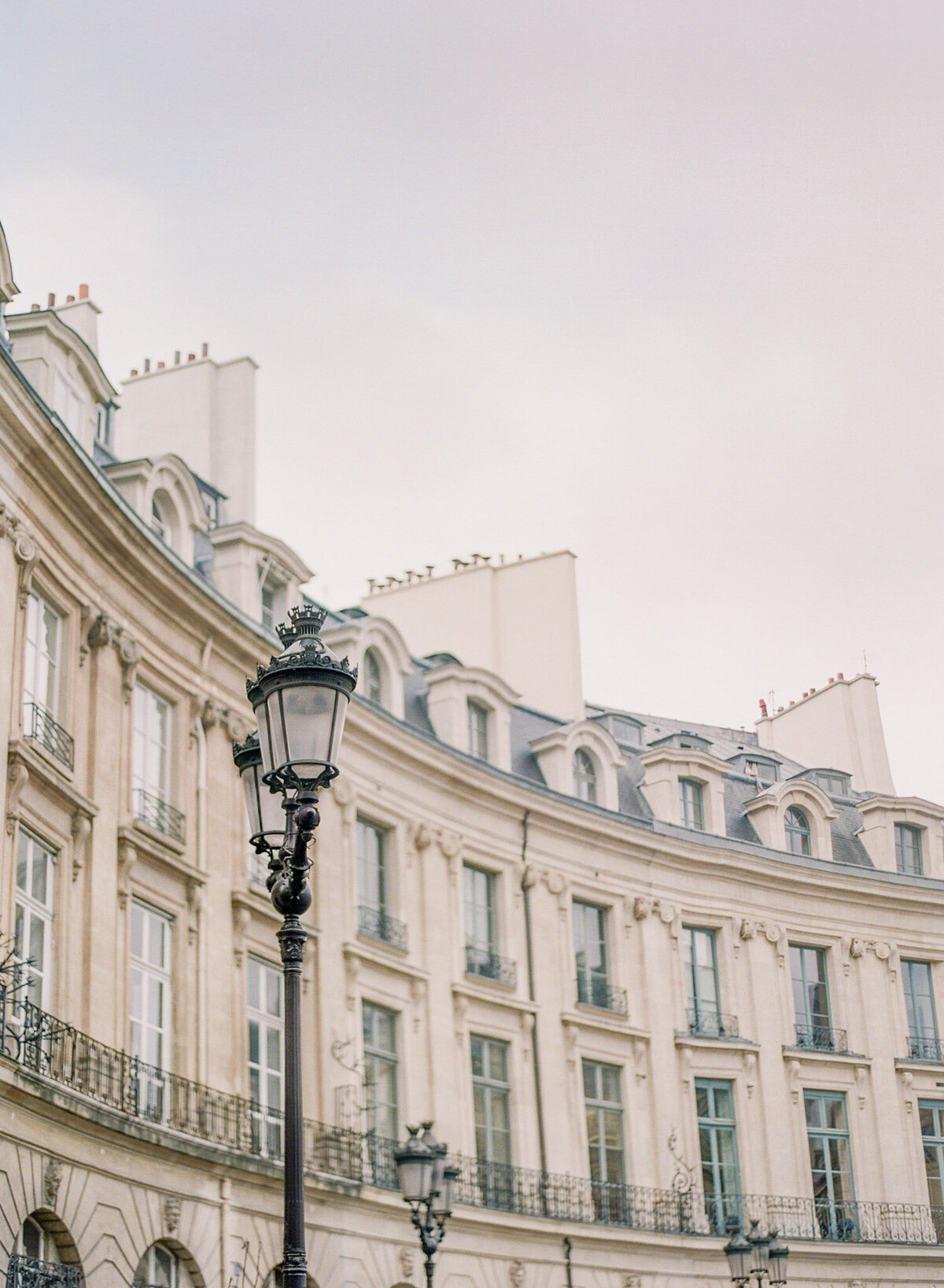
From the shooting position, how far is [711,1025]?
110 feet

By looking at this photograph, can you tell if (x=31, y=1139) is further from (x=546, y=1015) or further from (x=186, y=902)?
(x=546, y=1015)

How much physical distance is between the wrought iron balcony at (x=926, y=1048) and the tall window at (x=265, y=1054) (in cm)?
1566

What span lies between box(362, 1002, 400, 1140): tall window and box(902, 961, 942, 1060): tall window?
1279 centimetres

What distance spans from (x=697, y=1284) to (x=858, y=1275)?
3.88 meters

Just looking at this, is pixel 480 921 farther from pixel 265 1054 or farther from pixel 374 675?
pixel 265 1054

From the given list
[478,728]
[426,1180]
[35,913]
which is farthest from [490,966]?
[35,913]

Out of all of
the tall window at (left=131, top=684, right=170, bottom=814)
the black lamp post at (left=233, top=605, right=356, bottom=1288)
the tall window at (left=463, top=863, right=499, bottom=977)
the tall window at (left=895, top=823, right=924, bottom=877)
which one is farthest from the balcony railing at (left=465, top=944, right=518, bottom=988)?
the black lamp post at (left=233, top=605, right=356, bottom=1288)

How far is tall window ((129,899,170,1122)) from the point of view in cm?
2152

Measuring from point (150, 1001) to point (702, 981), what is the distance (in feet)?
46.9

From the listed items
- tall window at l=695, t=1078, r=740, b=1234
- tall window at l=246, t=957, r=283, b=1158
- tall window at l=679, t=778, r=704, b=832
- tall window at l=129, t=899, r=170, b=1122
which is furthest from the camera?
tall window at l=679, t=778, r=704, b=832

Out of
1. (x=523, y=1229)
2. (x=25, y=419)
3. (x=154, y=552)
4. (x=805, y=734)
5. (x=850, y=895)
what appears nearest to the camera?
(x=25, y=419)

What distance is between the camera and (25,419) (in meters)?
19.8

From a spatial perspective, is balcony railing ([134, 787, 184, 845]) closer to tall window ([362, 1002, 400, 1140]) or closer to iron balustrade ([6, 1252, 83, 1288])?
tall window ([362, 1002, 400, 1140])

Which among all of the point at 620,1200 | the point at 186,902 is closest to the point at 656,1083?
the point at 620,1200
